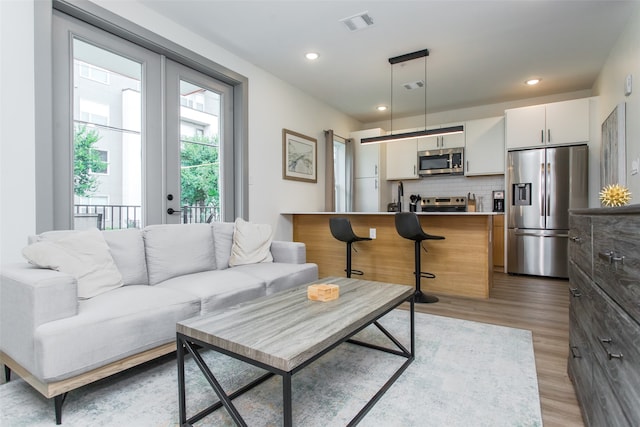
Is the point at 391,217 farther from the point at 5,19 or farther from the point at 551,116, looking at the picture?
the point at 5,19

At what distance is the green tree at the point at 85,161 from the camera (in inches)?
105

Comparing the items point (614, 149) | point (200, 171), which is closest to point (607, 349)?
point (614, 149)

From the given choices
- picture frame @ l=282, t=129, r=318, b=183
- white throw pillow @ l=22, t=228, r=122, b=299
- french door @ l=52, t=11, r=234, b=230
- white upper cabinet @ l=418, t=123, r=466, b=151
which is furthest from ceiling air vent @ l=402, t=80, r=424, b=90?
white throw pillow @ l=22, t=228, r=122, b=299

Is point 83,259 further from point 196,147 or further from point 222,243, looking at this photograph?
point 196,147

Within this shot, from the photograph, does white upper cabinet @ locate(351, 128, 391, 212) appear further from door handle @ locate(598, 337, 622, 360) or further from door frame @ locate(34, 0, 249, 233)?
door handle @ locate(598, 337, 622, 360)

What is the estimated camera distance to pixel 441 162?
5.77 metres

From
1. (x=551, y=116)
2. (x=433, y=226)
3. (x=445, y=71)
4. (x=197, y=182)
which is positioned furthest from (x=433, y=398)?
(x=551, y=116)

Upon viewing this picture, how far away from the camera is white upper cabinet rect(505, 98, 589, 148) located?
4.49m

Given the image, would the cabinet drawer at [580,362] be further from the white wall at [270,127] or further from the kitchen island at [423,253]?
the white wall at [270,127]

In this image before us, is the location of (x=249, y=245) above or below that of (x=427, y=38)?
below

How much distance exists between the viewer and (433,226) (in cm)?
388

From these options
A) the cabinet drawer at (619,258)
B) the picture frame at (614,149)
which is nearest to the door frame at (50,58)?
the cabinet drawer at (619,258)

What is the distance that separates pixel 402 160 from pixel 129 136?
452 centimetres

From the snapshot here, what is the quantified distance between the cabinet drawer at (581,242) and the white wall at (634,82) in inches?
62.9
